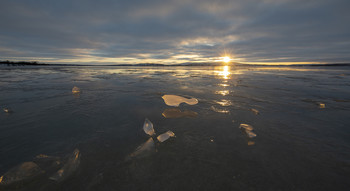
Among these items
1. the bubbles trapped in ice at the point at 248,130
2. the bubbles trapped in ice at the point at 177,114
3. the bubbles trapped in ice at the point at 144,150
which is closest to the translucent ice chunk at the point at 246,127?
the bubbles trapped in ice at the point at 248,130

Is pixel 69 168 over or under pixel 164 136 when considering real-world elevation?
under

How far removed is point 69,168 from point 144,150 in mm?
842

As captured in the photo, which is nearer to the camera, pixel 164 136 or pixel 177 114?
pixel 164 136

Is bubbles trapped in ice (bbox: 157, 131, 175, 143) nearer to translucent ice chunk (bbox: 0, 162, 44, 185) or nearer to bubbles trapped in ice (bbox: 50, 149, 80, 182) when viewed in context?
bubbles trapped in ice (bbox: 50, 149, 80, 182)

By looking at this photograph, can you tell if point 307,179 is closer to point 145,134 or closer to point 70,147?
point 145,134

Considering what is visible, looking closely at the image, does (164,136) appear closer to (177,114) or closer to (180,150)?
(180,150)

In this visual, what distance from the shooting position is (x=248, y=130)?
2.33m

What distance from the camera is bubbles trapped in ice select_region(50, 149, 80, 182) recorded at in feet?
4.72

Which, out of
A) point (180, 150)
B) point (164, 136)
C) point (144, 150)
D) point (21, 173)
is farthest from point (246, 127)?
point (21, 173)

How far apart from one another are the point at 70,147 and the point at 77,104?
2.34 meters

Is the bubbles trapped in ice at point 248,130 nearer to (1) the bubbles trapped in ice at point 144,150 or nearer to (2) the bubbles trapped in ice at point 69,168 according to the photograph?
(1) the bubbles trapped in ice at point 144,150

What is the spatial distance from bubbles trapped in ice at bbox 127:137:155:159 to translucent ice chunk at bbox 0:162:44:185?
3.18ft

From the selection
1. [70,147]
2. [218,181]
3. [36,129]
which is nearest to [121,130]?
[70,147]

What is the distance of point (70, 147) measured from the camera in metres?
1.91
